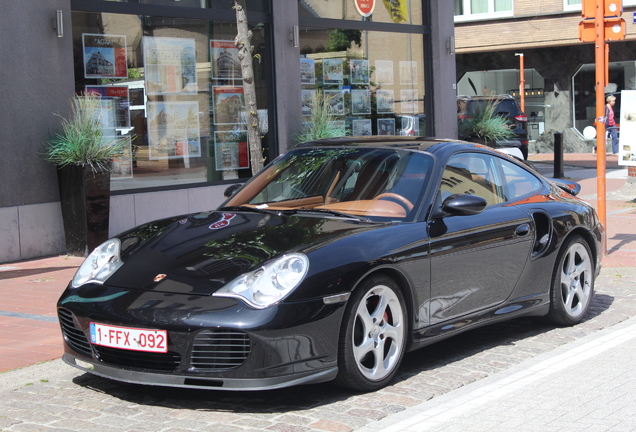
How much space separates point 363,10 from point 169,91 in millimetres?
4618

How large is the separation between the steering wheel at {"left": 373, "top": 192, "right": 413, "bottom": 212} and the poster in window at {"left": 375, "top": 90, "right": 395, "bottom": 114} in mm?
10200

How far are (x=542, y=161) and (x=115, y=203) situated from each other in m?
18.3

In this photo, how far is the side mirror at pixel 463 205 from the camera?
5461 mm

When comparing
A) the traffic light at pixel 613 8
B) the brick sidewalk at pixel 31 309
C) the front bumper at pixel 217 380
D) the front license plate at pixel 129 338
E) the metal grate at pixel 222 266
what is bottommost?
the brick sidewalk at pixel 31 309

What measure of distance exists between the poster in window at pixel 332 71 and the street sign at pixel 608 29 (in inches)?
223

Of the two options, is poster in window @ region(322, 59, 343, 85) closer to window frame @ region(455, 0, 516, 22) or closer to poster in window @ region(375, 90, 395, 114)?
poster in window @ region(375, 90, 395, 114)

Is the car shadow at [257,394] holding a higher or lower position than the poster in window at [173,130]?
lower

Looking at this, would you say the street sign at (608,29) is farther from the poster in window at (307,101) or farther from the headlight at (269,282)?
the headlight at (269,282)

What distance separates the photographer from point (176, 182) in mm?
12172

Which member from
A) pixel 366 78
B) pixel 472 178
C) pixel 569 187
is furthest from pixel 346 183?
pixel 366 78

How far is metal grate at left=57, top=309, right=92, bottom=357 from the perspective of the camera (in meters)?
4.83

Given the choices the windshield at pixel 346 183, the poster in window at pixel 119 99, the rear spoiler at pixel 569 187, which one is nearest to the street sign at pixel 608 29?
the rear spoiler at pixel 569 187

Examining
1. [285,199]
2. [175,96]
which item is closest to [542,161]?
[175,96]

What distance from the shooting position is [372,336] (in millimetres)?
4883
